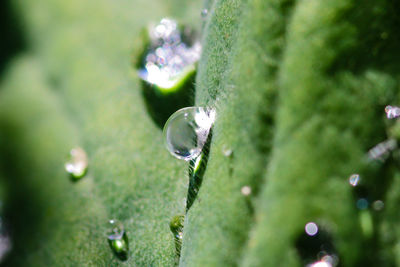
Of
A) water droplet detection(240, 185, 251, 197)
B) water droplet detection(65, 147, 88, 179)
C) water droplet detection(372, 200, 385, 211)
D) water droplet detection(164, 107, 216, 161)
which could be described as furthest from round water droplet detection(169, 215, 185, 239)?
water droplet detection(372, 200, 385, 211)

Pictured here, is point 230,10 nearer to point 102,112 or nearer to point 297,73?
point 297,73

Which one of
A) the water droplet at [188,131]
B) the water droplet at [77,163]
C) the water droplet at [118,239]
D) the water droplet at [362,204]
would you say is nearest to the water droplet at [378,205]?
the water droplet at [362,204]

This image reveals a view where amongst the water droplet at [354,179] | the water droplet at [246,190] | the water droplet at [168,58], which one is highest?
the water droplet at [354,179]

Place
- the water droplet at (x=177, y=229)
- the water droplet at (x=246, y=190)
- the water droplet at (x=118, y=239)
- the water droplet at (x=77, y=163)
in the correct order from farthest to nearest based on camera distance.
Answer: the water droplet at (x=77, y=163) < the water droplet at (x=118, y=239) < the water droplet at (x=177, y=229) < the water droplet at (x=246, y=190)

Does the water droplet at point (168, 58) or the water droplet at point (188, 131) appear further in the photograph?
the water droplet at point (168, 58)

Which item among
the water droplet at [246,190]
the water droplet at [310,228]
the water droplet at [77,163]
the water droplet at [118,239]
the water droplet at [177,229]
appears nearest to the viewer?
the water droplet at [310,228]

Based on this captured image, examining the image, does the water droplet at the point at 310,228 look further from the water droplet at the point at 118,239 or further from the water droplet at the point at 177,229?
the water droplet at the point at 118,239

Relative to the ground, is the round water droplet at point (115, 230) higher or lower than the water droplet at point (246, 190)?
lower
